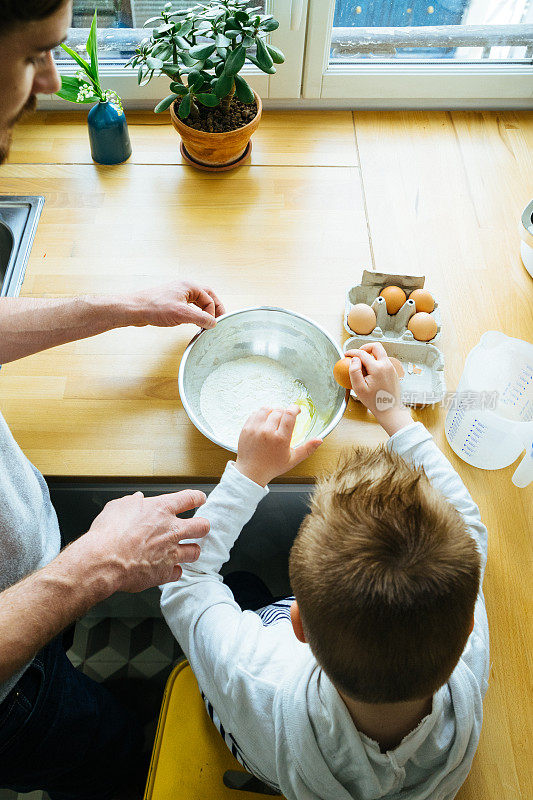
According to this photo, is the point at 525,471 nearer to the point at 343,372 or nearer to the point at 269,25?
the point at 343,372

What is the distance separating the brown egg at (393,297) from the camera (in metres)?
1.12

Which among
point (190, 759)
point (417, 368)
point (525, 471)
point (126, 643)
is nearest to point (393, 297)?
point (417, 368)

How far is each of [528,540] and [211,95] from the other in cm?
102

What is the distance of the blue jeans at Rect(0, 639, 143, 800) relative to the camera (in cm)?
94

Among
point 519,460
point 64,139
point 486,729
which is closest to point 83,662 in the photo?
point 486,729

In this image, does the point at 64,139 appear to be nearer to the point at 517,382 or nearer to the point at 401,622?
the point at 517,382

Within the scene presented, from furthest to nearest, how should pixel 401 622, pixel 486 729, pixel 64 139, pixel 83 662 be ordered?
pixel 83 662 → pixel 64 139 → pixel 486 729 → pixel 401 622

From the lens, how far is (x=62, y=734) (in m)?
1.01

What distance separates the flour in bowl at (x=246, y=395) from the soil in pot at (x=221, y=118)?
1.83 ft

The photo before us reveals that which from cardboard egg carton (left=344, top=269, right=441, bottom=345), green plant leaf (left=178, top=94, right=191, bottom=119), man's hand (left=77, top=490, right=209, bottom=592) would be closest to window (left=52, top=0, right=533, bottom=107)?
green plant leaf (left=178, top=94, right=191, bottom=119)

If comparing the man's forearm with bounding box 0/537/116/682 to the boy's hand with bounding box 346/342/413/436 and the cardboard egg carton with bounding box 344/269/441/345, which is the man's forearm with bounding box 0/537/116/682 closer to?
the boy's hand with bounding box 346/342/413/436

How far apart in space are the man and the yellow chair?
20cm

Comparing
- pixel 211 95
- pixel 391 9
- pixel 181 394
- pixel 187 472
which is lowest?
pixel 187 472

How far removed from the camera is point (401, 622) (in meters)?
0.57
